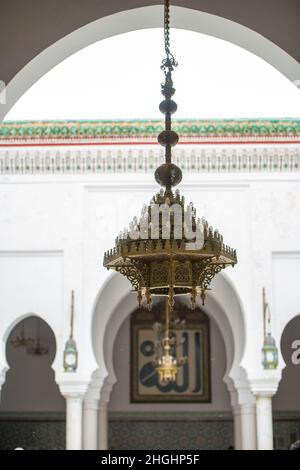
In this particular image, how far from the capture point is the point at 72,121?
23.5 ft

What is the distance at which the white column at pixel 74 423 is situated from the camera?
7.09 m

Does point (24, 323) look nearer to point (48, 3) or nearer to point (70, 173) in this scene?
point (70, 173)

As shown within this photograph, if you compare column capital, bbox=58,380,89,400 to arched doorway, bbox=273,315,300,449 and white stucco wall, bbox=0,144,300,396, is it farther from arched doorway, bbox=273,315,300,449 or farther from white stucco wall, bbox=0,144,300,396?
arched doorway, bbox=273,315,300,449

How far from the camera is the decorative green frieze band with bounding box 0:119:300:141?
711 centimetres

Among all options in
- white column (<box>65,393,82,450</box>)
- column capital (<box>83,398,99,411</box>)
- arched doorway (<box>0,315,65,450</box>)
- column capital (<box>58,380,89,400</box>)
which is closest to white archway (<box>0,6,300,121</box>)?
column capital (<box>58,380,89,400</box>)

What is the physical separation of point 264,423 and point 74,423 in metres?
1.72

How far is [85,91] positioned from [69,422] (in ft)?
9.93

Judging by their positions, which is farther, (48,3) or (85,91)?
(85,91)

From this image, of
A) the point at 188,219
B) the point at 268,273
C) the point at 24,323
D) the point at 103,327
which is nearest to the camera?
the point at 188,219

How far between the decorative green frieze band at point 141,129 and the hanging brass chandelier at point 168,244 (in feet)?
11.4

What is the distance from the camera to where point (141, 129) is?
713 cm

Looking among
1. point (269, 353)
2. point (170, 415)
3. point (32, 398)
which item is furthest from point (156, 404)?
point (269, 353)
